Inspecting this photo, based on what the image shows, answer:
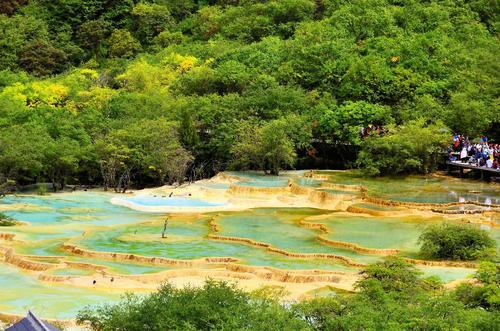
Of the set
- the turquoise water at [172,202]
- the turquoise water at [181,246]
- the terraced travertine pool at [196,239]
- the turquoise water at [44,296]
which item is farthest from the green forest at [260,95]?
the turquoise water at [44,296]

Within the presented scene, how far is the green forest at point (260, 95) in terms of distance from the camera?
42.6 meters

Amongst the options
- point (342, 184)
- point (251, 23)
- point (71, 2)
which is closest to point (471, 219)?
point (342, 184)

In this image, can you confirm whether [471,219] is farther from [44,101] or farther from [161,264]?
[44,101]

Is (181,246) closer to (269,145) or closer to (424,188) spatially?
(424,188)

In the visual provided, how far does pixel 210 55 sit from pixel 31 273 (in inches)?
1409

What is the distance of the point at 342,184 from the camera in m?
39.3

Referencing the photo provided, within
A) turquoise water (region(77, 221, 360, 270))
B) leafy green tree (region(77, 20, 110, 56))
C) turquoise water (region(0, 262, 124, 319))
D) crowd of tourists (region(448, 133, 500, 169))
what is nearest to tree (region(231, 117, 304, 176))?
crowd of tourists (region(448, 133, 500, 169))

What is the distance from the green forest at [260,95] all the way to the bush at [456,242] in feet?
48.2

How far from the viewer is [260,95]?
4794 cm

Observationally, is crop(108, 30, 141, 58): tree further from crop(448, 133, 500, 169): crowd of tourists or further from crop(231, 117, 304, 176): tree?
crop(448, 133, 500, 169): crowd of tourists

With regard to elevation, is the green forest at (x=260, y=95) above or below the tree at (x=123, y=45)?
below

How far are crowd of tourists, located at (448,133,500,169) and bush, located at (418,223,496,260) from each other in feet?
44.3

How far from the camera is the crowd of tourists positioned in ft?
131

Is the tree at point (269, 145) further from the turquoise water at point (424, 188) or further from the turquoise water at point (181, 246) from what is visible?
the turquoise water at point (181, 246)
